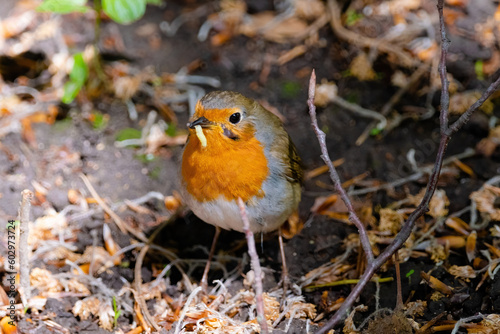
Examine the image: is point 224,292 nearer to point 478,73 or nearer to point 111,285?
point 111,285

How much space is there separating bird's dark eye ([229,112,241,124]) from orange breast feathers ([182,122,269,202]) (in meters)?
0.09

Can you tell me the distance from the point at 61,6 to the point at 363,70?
228 centimetres

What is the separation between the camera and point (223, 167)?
2605mm

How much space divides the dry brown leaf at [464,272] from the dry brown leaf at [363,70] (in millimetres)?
1833

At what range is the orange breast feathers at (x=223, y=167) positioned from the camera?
8.55 ft

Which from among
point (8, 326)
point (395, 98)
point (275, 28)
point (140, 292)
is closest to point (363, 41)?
point (395, 98)

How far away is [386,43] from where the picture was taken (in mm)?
4121

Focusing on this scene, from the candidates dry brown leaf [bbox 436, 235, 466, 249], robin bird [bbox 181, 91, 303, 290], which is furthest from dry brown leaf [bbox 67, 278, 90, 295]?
dry brown leaf [bbox 436, 235, 466, 249]

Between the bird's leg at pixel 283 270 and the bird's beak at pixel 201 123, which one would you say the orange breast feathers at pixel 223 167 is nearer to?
→ the bird's beak at pixel 201 123

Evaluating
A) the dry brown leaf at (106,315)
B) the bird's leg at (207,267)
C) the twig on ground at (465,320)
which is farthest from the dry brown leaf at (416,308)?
the dry brown leaf at (106,315)

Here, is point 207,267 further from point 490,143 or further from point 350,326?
point 490,143

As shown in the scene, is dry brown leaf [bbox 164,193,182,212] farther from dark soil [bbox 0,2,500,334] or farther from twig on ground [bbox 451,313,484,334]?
twig on ground [bbox 451,313,484,334]

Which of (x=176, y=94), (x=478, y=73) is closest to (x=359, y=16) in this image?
(x=478, y=73)

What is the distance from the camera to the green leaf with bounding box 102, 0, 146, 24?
3.41 m
